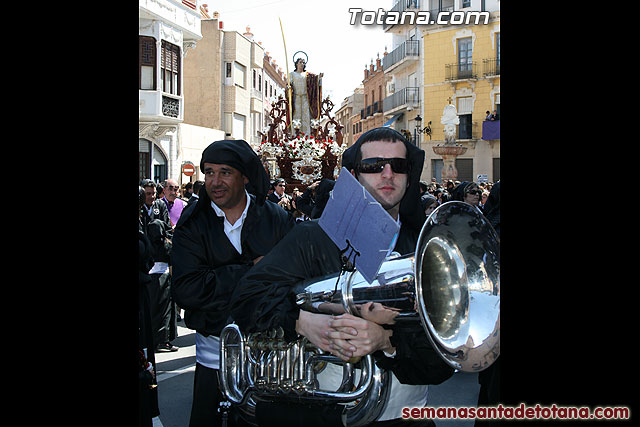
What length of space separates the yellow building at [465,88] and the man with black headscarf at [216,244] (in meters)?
28.7

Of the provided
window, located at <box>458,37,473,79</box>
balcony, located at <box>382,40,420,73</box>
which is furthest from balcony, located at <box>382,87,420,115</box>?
window, located at <box>458,37,473,79</box>

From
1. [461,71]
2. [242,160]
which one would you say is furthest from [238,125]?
[242,160]

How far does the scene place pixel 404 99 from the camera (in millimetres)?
37594

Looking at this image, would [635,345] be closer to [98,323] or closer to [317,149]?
[98,323]

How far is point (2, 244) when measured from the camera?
160 cm

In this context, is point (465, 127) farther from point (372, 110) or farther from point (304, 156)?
point (304, 156)

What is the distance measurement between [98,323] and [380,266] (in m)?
0.97

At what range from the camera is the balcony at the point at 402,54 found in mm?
35875

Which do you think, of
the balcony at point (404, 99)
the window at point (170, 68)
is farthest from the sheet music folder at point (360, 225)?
the balcony at point (404, 99)

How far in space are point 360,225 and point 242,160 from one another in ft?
5.44

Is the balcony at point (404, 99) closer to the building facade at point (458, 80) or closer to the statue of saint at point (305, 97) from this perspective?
the building facade at point (458, 80)

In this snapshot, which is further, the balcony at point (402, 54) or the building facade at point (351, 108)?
the building facade at point (351, 108)

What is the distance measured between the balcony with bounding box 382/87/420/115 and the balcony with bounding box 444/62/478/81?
10.1 ft

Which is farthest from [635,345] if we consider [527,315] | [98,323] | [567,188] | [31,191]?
[31,191]
